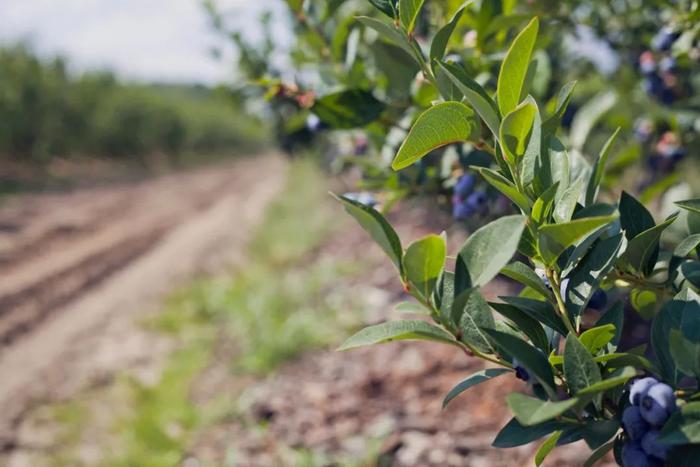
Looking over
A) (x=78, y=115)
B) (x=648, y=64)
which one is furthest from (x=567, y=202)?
(x=78, y=115)

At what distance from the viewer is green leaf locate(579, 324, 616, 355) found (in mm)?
723

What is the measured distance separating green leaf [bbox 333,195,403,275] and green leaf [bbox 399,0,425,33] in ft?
0.85

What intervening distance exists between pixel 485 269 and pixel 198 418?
238 centimetres

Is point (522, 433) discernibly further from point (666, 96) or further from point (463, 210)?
point (666, 96)

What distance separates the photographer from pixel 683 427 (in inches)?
24.1

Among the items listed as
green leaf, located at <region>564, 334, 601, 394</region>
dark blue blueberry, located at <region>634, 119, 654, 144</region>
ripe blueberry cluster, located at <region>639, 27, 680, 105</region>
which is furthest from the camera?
dark blue blueberry, located at <region>634, 119, 654, 144</region>

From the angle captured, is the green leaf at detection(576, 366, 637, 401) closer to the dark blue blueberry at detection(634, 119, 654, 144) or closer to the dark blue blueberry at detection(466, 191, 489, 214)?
the dark blue blueberry at detection(466, 191, 489, 214)

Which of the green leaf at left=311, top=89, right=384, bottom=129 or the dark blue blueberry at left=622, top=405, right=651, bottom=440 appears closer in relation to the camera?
the dark blue blueberry at left=622, top=405, right=651, bottom=440

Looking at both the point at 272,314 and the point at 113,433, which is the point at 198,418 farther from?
the point at 272,314

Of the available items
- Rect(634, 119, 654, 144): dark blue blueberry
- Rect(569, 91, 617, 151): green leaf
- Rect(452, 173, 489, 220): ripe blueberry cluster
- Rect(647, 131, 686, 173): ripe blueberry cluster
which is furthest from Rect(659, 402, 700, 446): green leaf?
Rect(634, 119, 654, 144): dark blue blueberry

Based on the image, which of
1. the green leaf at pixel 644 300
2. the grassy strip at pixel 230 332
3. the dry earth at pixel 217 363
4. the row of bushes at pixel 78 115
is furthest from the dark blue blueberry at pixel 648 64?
the row of bushes at pixel 78 115

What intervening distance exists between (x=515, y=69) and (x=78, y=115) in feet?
70.9

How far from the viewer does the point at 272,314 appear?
4004 millimetres

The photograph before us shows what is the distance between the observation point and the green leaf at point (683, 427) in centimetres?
60
